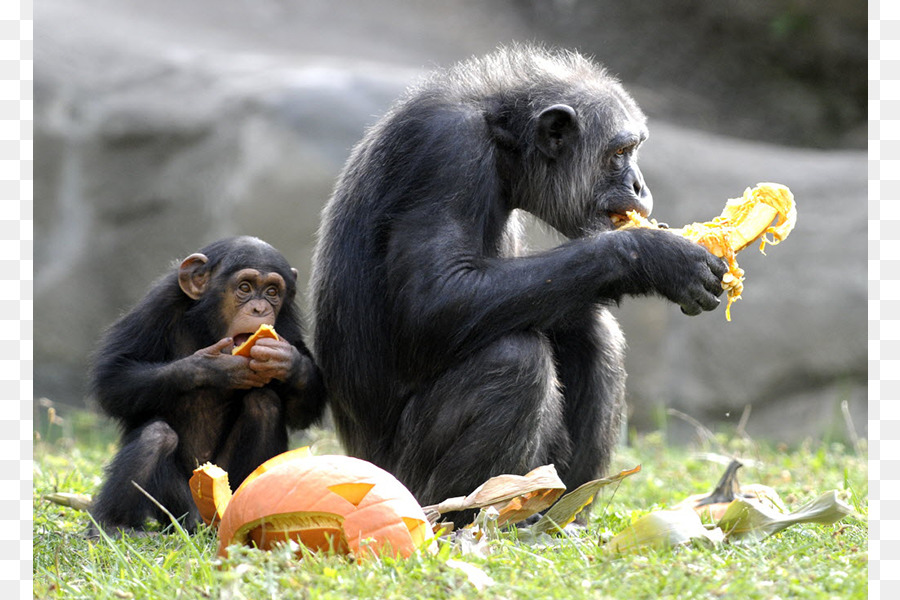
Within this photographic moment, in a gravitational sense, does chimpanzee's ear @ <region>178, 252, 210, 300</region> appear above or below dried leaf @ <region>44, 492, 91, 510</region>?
above

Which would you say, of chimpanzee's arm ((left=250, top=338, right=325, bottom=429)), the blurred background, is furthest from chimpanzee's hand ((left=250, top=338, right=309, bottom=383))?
the blurred background

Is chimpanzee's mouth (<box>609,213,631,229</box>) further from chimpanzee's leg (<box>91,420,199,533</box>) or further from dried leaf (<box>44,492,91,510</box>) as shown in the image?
dried leaf (<box>44,492,91,510</box>)

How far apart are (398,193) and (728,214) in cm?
161

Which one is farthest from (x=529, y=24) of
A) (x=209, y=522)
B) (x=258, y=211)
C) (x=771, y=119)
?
(x=209, y=522)

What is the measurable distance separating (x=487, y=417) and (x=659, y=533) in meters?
1.00

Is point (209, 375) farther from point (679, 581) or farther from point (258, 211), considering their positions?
point (258, 211)

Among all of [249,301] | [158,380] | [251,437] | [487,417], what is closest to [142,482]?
[158,380]

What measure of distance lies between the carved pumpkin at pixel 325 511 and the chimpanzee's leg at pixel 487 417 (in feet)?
2.65

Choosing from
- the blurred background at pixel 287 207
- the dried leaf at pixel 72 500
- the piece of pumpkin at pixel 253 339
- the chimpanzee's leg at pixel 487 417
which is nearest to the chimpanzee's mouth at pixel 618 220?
the chimpanzee's leg at pixel 487 417

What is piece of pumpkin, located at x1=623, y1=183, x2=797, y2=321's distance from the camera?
4.82m

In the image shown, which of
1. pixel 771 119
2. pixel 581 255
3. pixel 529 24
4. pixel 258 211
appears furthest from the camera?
pixel 529 24

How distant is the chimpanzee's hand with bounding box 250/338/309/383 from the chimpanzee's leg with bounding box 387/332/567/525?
0.67 m

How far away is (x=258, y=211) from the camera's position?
9867 mm

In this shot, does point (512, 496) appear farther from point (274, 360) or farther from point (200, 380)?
point (200, 380)
